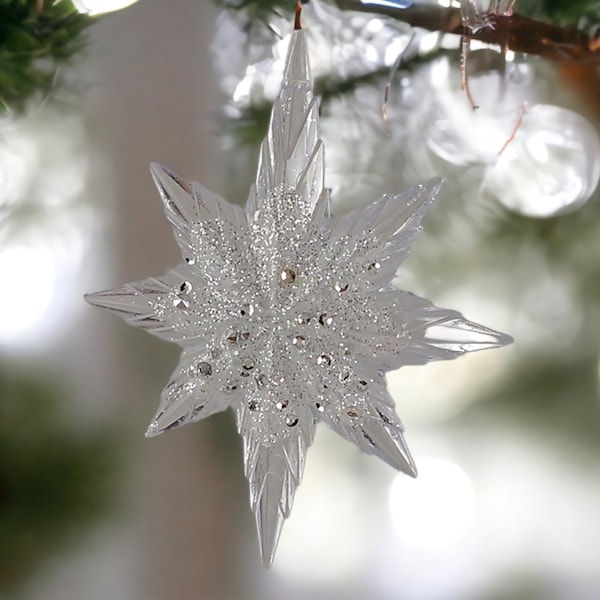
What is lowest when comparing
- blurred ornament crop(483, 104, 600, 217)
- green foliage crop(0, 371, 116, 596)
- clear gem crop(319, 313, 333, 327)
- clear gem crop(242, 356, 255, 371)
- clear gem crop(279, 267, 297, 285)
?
green foliage crop(0, 371, 116, 596)

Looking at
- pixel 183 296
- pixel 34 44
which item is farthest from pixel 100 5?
pixel 183 296

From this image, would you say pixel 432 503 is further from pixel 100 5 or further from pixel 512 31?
pixel 100 5

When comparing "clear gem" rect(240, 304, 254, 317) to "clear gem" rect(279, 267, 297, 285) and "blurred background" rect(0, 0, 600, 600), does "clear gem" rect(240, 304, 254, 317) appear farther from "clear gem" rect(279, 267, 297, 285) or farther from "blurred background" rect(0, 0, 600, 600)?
"blurred background" rect(0, 0, 600, 600)

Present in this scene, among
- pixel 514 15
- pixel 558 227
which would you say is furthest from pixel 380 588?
pixel 514 15

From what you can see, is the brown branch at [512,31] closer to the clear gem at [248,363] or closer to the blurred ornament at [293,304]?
the blurred ornament at [293,304]

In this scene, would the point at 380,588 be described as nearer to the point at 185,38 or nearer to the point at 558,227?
the point at 558,227

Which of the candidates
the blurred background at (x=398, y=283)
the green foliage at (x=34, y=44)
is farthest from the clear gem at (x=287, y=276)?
the green foliage at (x=34, y=44)

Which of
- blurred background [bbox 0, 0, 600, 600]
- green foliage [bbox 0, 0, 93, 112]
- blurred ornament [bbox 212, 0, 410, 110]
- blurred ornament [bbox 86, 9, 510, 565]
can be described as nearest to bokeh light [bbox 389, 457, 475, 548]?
blurred background [bbox 0, 0, 600, 600]
